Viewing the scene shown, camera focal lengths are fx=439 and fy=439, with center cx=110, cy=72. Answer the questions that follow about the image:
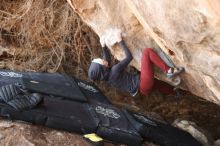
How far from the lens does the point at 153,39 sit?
4.20 metres

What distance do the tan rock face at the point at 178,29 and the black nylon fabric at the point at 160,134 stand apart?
514 millimetres

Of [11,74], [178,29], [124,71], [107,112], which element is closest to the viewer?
[178,29]

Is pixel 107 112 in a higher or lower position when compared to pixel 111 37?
lower

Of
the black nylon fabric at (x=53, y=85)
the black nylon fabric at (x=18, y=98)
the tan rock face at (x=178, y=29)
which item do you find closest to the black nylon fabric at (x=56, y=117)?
the black nylon fabric at (x=18, y=98)

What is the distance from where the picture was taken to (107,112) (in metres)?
4.51

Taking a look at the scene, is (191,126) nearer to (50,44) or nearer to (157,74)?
(157,74)

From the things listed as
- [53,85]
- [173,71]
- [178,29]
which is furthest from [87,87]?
[178,29]

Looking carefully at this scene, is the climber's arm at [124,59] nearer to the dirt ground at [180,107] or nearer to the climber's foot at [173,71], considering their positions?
the climber's foot at [173,71]

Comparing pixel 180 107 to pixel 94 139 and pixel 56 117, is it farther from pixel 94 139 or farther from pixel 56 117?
pixel 56 117

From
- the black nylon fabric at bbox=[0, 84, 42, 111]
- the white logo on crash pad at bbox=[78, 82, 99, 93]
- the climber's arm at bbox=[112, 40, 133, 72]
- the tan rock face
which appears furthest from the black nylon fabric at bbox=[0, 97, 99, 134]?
the tan rock face

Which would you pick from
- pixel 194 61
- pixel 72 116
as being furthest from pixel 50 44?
pixel 194 61

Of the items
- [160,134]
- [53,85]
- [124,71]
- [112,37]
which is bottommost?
[160,134]

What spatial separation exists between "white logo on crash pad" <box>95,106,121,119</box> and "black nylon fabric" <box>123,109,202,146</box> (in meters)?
0.14

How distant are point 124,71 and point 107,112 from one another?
1.60 feet
